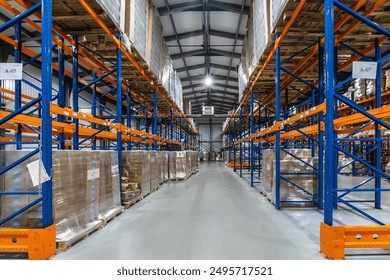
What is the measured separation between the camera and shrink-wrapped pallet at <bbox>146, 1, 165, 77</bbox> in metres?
7.37

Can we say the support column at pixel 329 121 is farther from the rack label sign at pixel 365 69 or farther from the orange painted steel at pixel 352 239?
the rack label sign at pixel 365 69

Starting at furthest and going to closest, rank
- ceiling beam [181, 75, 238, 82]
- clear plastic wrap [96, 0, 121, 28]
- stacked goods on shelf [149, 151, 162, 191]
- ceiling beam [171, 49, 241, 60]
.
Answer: ceiling beam [181, 75, 238, 82] → ceiling beam [171, 49, 241, 60] → stacked goods on shelf [149, 151, 162, 191] → clear plastic wrap [96, 0, 121, 28]

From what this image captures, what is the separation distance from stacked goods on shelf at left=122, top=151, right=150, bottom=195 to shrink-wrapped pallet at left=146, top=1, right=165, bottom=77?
2.83m

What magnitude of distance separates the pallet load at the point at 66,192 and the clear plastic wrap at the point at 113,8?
263 centimetres

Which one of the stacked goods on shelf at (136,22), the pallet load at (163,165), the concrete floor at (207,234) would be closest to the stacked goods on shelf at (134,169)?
the concrete floor at (207,234)

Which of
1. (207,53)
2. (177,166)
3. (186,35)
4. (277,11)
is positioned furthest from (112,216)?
(207,53)

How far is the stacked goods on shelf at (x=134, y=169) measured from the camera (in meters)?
6.16

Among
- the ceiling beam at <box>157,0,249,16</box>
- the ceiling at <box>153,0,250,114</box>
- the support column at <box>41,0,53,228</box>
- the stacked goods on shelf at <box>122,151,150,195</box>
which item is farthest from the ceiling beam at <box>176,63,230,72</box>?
the support column at <box>41,0,53,228</box>

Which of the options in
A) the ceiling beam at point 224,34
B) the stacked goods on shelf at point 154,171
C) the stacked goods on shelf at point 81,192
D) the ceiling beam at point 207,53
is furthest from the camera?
the ceiling beam at point 207,53

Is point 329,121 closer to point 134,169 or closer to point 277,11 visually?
point 277,11

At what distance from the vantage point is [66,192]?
3.43 meters

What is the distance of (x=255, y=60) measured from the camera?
22.7 feet

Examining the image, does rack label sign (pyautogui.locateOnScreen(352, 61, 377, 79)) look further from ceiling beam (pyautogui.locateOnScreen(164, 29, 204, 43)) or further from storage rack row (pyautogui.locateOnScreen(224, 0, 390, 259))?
ceiling beam (pyautogui.locateOnScreen(164, 29, 204, 43))

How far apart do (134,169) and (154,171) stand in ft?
5.68
